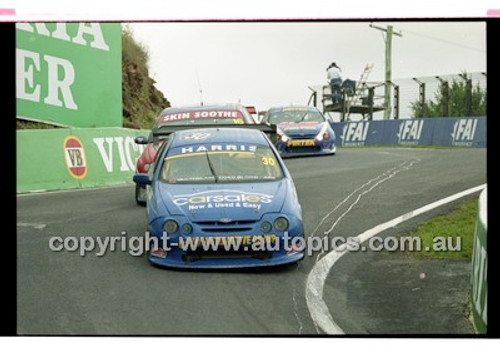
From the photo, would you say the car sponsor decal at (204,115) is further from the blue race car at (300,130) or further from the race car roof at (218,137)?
the blue race car at (300,130)

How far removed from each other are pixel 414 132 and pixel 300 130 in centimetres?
671

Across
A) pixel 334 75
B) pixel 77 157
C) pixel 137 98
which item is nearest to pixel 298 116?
pixel 137 98

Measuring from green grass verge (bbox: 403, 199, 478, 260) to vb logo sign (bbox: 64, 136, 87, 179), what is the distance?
705cm

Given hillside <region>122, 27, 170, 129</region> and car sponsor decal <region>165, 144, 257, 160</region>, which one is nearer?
car sponsor decal <region>165, 144, 257, 160</region>

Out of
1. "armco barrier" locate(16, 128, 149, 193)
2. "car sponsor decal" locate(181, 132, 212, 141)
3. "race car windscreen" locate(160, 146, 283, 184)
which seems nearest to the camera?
"race car windscreen" locate(160, 146, 283, 184)

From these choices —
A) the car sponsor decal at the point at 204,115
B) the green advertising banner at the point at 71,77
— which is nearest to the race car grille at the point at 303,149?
the green advertising banner at the point at 71,77

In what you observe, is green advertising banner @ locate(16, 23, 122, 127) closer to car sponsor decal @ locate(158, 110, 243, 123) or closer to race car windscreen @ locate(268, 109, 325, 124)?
car sponsor decal @ locate(158, 110, 243, 123)

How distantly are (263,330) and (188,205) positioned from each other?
1.97 metres

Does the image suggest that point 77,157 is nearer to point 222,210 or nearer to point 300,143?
point 300,143

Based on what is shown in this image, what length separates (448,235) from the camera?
7457mm

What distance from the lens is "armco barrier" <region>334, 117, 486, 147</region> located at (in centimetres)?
1663

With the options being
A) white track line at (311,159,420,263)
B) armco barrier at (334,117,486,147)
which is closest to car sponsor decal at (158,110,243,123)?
white track line at (311,159,420,263)

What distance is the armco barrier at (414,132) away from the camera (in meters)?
16.6

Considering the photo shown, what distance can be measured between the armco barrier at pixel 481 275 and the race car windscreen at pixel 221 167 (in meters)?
2.46
